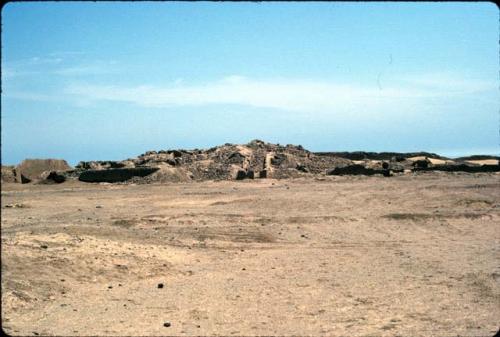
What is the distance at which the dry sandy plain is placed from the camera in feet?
20.5

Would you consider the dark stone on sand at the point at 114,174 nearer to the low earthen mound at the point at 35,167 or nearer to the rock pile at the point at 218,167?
the rock pile at the point at 218,167

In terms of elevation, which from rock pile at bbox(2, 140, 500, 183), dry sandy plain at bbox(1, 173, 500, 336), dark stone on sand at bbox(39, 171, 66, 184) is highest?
rock pile at bbox(2, 140, 500, 183)

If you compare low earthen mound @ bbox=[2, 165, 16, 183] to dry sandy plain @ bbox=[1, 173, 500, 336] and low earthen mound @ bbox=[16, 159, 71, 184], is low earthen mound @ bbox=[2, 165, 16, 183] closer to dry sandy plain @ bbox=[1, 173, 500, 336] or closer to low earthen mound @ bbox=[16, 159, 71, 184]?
low earthen mound @ bbox=[16, 159, 71, 184]

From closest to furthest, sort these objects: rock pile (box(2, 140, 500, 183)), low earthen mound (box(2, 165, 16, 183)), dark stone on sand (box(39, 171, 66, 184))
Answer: dark stone on sand (box(39, 171, 66, 184)), low earthen mound (box(2, 165, 16, 183)), rock pile (box(2, 140, 500, 183))

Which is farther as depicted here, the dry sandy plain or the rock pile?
the rock pile

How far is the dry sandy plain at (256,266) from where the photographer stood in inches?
247

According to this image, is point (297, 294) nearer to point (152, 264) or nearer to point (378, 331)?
point (378, 331)

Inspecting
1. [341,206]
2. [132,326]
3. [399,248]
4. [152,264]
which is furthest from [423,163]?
[132,326]

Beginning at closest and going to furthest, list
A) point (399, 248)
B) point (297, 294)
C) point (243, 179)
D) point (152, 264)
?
point (297, 294) < point (152, 264) < point (399, 248) < point (243, 179)

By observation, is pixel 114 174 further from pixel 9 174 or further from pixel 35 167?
pixel 35 167

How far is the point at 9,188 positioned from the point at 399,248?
644 inches

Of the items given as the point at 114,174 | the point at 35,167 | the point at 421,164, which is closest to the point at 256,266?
the point at 114,174

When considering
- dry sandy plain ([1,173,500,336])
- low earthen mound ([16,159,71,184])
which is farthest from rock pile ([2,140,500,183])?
dry sandy plain ([1,173,500,336])

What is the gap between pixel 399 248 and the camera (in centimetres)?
1130
